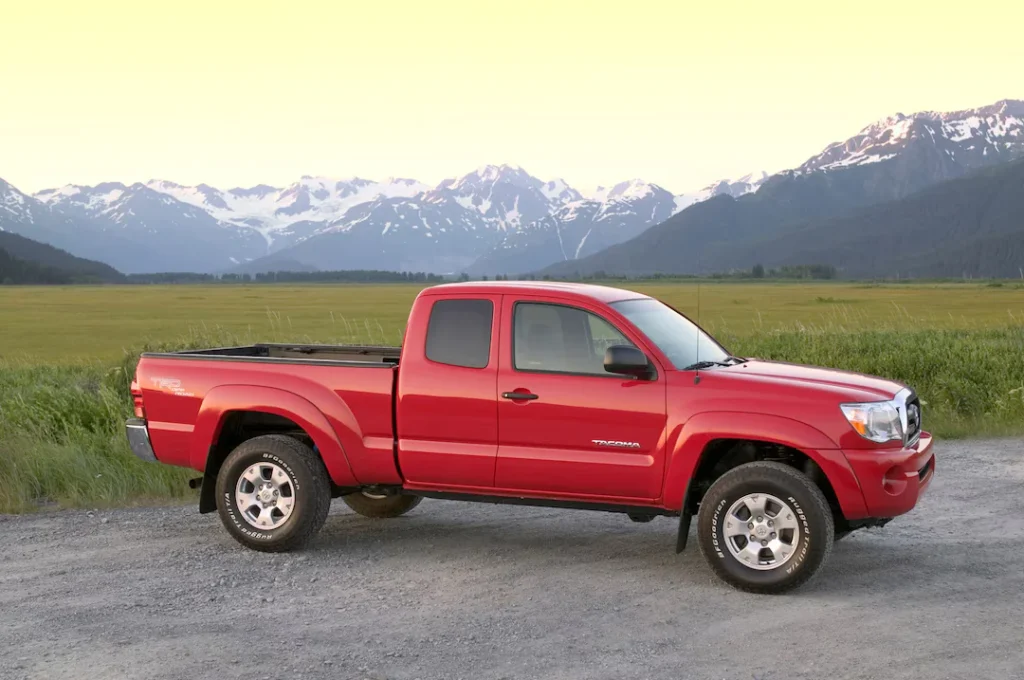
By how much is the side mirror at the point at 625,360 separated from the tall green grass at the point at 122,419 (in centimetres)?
540

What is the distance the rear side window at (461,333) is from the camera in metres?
7.57

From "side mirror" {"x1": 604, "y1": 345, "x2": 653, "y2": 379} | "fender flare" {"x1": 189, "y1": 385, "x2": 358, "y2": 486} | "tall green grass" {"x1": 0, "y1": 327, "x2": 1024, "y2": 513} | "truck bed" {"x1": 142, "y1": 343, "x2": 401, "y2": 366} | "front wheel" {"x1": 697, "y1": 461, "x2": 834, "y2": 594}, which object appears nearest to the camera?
"front wheel" {"x1": 697, "y1": 461, "x2": 834, "y2": 594}

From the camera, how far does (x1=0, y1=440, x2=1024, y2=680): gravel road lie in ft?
18.6

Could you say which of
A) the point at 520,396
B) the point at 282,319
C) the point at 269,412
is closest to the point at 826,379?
the point at 520,396

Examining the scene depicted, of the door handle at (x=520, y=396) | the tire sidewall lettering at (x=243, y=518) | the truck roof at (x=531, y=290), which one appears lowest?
the tire sidewall lettering at (x=243, y=518)

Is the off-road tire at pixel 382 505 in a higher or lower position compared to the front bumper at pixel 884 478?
lower

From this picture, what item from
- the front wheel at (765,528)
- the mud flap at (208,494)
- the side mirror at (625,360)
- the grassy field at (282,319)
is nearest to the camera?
the front wheel at (765,528)

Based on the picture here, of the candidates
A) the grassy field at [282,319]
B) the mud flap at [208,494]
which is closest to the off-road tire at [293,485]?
the mud flap at [208,494]

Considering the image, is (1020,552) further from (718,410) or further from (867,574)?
(718,410)

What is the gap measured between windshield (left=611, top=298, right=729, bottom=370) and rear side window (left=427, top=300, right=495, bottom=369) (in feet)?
2.90

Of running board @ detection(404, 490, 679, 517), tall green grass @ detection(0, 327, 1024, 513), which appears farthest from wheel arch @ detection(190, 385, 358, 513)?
tall green grass @ detection(0, 327, 1024, 513)

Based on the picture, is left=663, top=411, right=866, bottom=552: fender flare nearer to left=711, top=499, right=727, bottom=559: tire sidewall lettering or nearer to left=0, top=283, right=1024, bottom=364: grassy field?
left=711, top=499, right=727, bottom=559: tire sidewall lettering

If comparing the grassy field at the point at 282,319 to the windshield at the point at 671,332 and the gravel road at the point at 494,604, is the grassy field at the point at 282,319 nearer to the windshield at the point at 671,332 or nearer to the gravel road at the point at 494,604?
the gravel road at the point at 494,604

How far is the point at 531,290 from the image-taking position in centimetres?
760
